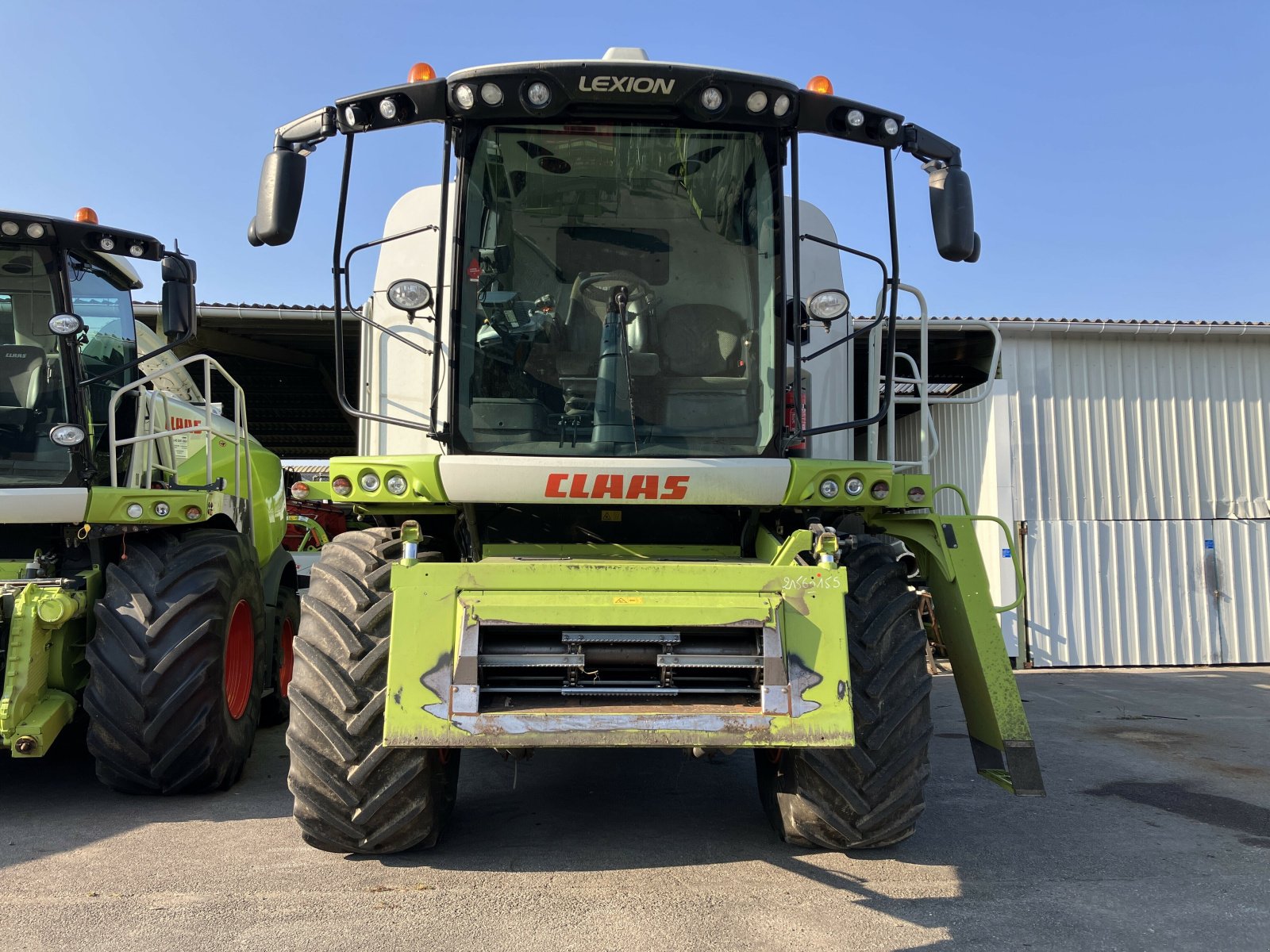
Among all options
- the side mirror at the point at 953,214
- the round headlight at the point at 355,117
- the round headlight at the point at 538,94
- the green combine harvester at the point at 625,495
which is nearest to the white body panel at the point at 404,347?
the green combine harvester at the point at 625,495

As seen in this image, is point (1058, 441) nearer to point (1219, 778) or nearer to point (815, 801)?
point (1219, 778)

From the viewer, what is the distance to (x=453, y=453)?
4008 mm

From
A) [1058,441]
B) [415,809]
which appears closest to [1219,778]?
[415,809]

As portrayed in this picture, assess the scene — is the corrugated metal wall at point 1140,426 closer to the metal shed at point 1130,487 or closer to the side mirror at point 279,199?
the metal shed at point 1130,487

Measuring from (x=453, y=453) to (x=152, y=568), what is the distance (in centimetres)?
211

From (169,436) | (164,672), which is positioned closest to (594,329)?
(164,672)

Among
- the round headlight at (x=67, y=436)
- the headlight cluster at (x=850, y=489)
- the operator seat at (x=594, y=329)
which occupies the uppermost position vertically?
the operator seat at (x=594, y=329)

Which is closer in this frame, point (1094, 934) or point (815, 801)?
point (1094, 934)

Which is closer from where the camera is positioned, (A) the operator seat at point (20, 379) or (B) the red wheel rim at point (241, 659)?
(A) the operator seat at point (20, 379)

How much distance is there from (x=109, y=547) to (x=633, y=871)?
3.48 meters

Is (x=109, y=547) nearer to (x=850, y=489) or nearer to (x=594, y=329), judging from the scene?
(x=594, y=329)

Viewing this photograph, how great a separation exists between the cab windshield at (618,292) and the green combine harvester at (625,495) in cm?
1

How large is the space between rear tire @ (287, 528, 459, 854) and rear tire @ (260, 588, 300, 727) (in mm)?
3400

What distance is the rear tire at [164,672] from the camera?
4.73 metres
